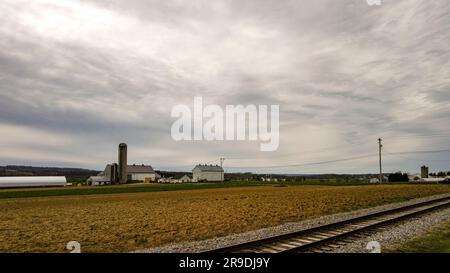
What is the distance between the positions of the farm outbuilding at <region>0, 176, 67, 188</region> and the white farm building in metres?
66.3

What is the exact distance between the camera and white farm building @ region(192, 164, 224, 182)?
146 m

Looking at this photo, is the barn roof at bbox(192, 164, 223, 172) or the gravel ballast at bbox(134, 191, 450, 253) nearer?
the gravel ballast at bbox(134, 191, 450, 253)

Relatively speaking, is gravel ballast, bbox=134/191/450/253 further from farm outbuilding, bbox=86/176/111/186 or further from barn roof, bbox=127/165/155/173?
barn roof, bbox=127/165/155/173

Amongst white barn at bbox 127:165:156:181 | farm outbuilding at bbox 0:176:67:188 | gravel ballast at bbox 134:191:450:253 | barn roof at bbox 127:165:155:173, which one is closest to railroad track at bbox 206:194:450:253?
gravel ballast at bbox 134:191:450:253

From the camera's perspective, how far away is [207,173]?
147 metres

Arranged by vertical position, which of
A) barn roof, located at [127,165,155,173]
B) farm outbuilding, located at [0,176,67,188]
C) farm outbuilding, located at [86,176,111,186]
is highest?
barn roof, located at [127,165,155,173]

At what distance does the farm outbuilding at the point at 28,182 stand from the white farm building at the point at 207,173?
6632 centimetres

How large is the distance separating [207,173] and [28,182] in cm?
7851

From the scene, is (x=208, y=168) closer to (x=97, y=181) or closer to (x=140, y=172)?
(x=140, y=172)

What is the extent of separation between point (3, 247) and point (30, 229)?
4.12 meters

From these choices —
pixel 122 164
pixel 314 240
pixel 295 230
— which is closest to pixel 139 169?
pixel 122 164
